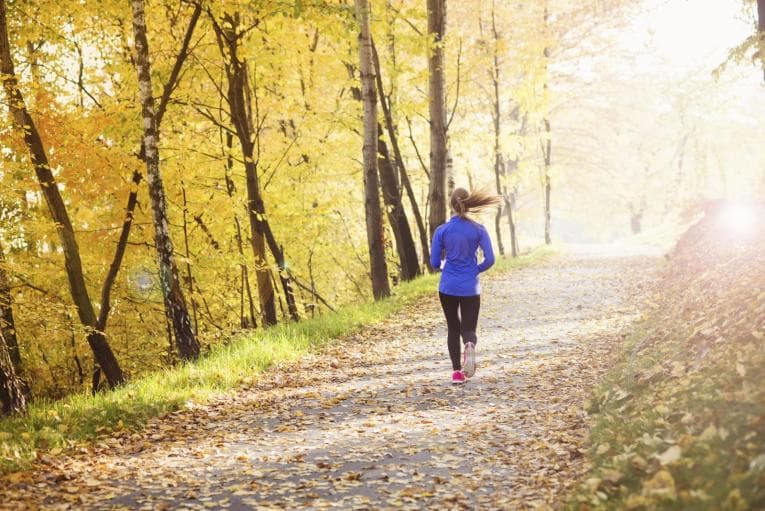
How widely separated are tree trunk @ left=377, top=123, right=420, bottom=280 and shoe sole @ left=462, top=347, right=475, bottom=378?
366 inches

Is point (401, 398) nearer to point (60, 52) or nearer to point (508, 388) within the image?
point (508, 388)

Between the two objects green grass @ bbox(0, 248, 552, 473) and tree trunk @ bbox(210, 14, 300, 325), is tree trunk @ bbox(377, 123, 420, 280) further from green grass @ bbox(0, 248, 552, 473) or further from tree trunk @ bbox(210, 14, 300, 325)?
green grass @ bbox(0, 248, 552, 473)

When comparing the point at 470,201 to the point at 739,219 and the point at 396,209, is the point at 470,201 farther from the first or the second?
the point at 739,219

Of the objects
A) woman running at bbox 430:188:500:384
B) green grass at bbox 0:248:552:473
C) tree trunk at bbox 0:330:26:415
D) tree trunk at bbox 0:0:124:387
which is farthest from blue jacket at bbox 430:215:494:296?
tree trunk at bbox 0:0:124:387

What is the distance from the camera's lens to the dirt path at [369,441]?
497cm

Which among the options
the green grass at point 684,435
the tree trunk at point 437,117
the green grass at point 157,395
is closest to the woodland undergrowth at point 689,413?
the green grass at point 684,435

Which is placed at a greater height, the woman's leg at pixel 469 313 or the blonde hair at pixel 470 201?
the blonde hair at pixel 470 201

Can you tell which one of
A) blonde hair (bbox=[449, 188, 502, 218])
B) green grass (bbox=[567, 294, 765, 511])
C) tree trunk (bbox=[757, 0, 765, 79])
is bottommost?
green grass (bbox=[567, 294, 765, 511])

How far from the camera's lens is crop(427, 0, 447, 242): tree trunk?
15.9 m

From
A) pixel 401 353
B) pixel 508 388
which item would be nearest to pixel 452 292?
pixel 508 388

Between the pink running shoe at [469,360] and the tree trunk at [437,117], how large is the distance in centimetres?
799

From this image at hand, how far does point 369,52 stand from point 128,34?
480 cm

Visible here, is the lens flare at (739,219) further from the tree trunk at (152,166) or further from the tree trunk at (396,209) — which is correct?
the tree trunk at (152,166)

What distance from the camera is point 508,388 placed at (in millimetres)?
7918
